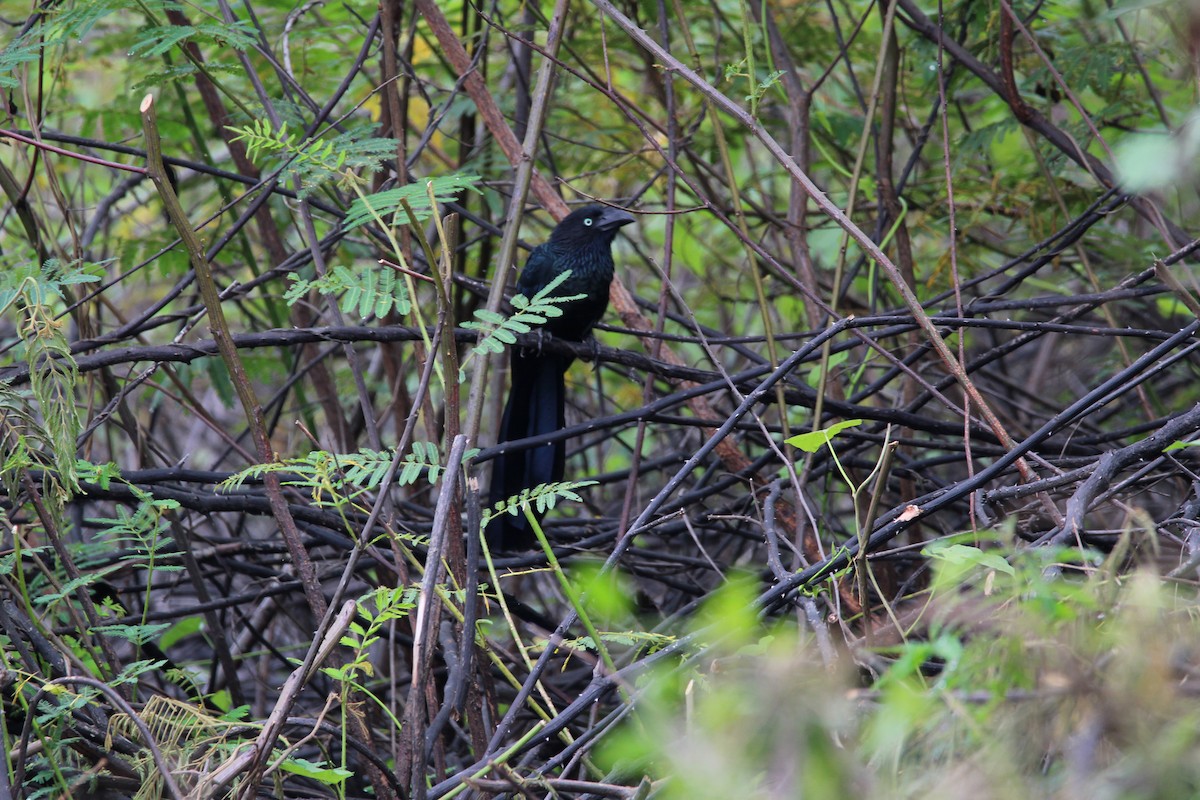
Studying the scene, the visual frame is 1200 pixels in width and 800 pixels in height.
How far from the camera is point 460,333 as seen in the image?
9.42 feet

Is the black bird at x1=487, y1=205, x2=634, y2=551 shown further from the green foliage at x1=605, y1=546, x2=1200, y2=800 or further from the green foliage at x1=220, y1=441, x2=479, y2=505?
the green foliage at x1=605, y1=546, x2=1200, y2=800

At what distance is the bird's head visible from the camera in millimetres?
4298

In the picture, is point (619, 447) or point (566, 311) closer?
point (566, 311)

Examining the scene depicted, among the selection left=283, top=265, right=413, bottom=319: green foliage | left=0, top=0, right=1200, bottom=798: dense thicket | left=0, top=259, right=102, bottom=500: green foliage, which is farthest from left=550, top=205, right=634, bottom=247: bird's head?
left=0, top=259, right=102, bottom=500: green foliage

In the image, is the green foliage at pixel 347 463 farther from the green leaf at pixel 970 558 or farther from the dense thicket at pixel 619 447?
the green leaf at pixel 970 558

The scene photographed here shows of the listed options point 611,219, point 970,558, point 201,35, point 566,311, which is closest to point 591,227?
point 611,219

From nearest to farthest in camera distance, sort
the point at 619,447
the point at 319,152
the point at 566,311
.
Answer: the point at 319,152
the point at 566,311
the point at 619,447

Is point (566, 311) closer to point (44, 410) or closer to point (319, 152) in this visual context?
point (319, 152)

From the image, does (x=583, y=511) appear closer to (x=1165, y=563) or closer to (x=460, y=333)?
(x=460, y=333)

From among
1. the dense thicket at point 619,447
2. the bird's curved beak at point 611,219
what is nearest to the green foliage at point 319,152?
the dense thicket at point 619,447

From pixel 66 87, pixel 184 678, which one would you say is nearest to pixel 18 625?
pixel 184 678

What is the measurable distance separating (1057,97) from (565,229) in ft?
6.35

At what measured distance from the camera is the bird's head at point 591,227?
430 cm

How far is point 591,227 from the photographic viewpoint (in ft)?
14.3
